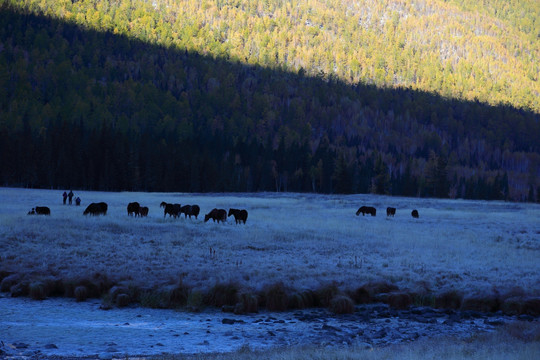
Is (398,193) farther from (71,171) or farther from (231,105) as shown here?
(231,105)

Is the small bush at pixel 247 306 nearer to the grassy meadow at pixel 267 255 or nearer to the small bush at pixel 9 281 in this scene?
the grassy meadow at pixel 267 255

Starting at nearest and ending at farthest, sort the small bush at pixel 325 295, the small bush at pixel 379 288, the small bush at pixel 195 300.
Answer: the small bush at pixel 195 300
the small bush at pixel 325 295
the small bush at pixel 379 288

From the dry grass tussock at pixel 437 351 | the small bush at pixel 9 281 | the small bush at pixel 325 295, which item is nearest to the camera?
the dry grass tussock at pixel 437 351

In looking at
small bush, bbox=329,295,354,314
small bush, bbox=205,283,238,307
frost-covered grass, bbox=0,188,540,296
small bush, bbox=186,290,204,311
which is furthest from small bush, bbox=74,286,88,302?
small bush, bbox=329,295,354,314

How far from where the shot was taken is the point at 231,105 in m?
198

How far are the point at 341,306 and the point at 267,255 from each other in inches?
307

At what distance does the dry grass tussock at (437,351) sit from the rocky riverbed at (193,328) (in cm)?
111

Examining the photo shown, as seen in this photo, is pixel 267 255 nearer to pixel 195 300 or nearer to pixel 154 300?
pixel 195 300

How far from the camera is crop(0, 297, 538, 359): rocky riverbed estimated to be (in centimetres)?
1152

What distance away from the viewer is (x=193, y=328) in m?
13.3

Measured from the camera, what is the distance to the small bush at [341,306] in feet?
50.3

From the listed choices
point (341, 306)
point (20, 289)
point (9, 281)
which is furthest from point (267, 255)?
point (9, 281)

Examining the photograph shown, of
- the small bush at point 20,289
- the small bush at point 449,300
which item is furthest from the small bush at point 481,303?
the small bush at point 20,289

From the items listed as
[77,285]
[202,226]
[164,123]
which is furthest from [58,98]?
[77,285]
